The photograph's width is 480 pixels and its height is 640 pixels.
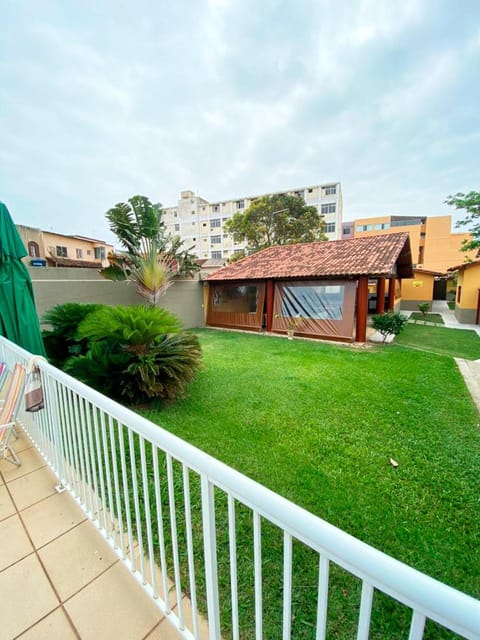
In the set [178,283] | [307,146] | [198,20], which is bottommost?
[178,283]

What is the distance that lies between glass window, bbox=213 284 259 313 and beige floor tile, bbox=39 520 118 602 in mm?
10961

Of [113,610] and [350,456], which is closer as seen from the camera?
[113,610]

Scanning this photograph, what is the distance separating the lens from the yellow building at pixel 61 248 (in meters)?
19.1

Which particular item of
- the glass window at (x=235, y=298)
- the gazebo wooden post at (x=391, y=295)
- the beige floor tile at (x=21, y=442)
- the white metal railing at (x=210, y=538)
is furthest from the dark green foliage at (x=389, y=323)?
the beige floor tile at (x=21, y=442)

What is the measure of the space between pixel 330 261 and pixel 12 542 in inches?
449

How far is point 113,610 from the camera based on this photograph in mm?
1562

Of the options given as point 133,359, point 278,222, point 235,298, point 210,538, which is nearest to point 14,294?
point 133,359

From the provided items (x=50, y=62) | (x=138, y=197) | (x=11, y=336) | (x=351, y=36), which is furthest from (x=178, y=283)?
(x=351, y=36)

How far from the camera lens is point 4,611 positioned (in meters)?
1.56

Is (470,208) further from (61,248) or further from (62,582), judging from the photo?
(61,248)

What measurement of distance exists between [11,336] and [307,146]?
1795 cm

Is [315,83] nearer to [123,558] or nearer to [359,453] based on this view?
[359,453]

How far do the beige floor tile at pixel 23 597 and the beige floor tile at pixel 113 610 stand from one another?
157 millimetres

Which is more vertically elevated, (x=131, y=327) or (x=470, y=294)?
(x=470, y=294)
